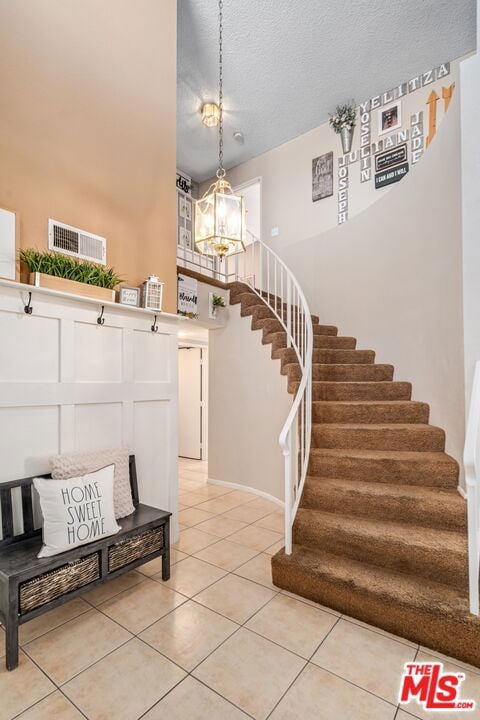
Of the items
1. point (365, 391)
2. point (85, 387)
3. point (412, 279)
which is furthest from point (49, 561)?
point (412, 279)

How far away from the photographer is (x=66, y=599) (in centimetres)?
188

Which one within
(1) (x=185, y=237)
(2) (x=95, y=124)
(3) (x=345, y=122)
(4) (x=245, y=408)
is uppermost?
(3) (x=345, y=122)

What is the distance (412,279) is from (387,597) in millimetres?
2809

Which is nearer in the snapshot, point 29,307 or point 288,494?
point 29,307

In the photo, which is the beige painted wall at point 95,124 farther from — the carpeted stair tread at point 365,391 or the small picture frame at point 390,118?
the small picture frame at point 390,118

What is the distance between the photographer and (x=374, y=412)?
3.25m

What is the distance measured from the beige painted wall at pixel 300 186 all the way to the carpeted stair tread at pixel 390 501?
392 cm

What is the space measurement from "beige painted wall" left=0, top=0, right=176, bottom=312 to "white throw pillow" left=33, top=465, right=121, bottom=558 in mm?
1453

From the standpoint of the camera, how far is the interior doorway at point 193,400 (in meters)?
6.09

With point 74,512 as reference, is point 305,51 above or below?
above

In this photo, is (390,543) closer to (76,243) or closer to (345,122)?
(76,243)

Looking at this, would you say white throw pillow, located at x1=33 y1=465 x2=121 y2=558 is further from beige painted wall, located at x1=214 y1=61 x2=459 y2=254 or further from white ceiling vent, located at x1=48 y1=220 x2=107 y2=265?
beige painted wall, located at x1=214 y1=61 x2=459 y2=254

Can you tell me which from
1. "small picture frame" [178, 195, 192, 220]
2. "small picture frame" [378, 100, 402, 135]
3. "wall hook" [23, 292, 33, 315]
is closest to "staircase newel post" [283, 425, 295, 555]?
"wall hook" [23, 292, 33, 315]

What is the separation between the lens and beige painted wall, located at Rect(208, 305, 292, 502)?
155 inches
